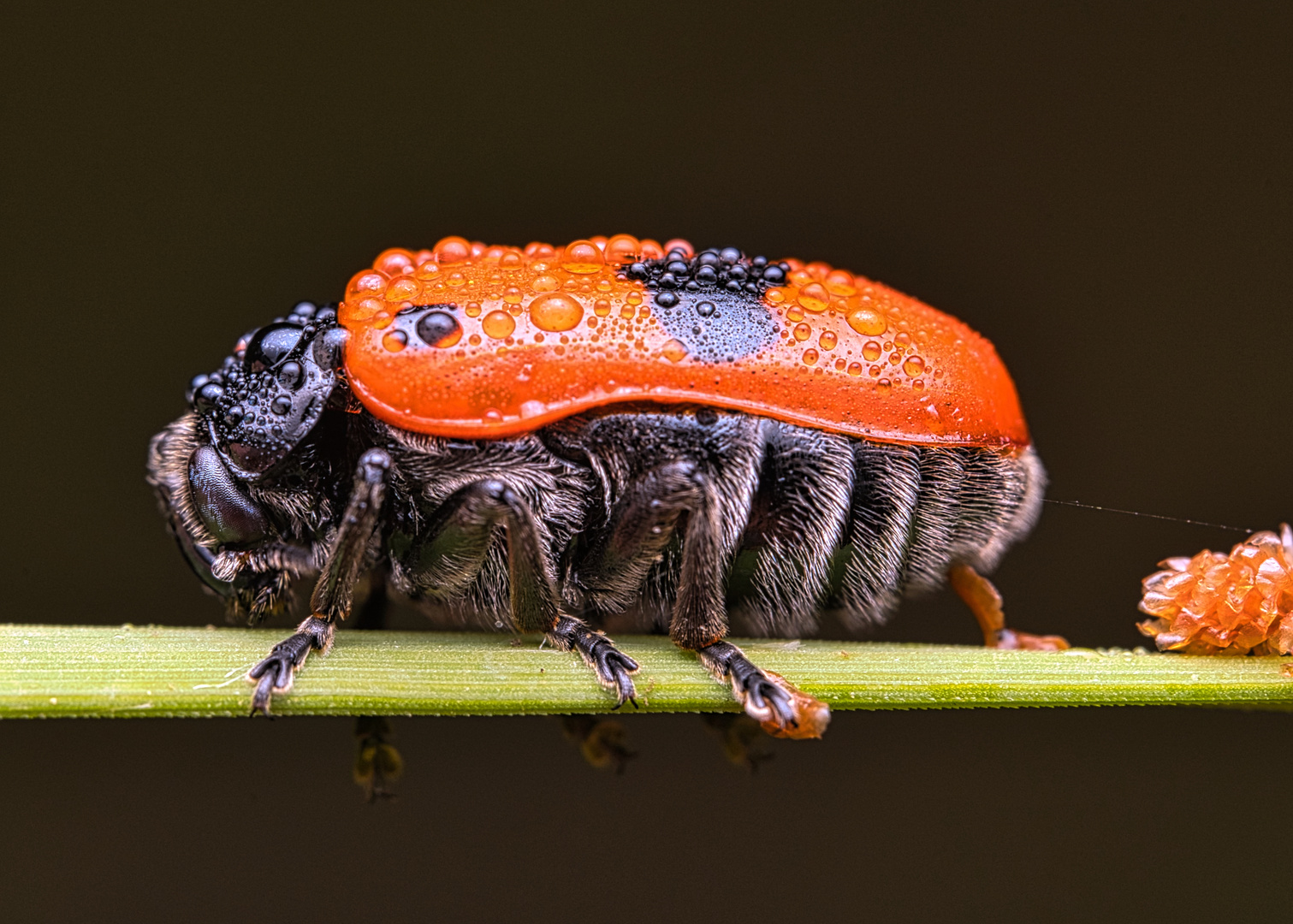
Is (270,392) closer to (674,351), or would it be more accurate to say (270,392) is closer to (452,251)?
(452,251)

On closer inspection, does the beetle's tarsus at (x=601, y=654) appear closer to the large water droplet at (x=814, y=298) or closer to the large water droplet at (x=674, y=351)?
the large water droplet at (x=674, y=351)

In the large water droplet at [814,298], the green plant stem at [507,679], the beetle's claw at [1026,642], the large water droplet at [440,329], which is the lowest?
the beetle's claw at [1026,642]

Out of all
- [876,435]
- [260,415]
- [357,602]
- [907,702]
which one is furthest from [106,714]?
[876,435]

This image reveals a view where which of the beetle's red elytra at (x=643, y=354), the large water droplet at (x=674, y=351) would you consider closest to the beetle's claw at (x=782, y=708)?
the beetle's red elytra at (x=643, y=354)

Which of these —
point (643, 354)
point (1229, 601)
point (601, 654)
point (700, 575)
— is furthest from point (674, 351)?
point (1229, 601)

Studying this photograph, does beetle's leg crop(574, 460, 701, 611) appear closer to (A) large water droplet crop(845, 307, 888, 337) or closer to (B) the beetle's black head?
(A) large water droplet crop(845, 307, 888, 337)

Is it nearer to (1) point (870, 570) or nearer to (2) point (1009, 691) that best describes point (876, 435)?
(1) point (870, 570)

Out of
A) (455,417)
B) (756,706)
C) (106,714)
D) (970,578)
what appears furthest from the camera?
(970,578)

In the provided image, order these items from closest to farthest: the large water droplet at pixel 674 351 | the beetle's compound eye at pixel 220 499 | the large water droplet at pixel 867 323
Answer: the large water droplet at pixel 674 351 → the large water droplet at pixel 867 323 → the beetle's compound eye at pixel 220 499
